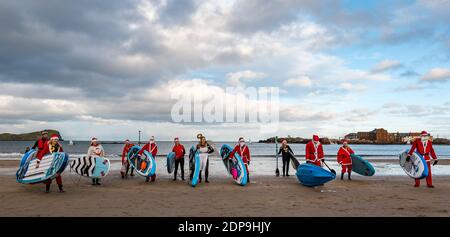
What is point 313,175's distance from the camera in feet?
36.3

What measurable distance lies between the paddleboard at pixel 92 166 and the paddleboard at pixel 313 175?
681cm

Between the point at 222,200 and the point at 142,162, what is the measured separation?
559 centimetres

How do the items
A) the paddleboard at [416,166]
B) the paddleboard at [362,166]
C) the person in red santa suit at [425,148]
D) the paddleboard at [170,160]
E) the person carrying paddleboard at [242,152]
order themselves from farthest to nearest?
the paddleboard at [362,166]
the paddleboard at [170,160]
the person carrying paddleboard at [242,152]
the person in red santa suit at [425,148]
the paddleboard at [416,166]

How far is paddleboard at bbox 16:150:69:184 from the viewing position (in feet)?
32.3

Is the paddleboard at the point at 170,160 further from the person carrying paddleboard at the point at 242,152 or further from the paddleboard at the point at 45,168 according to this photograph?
the paddleboard at the point at 45,168

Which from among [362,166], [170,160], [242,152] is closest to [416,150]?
[362,166]

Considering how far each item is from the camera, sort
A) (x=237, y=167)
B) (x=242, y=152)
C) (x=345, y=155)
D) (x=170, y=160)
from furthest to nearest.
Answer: (x=170, y=160)
(x=345, y=155)
(x=242, y=152)
(x=237, y=167)

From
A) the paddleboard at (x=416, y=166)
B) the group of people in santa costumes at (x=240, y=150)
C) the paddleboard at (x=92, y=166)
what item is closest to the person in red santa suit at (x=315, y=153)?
the group of people in santa costumes at (x=240, y=150)

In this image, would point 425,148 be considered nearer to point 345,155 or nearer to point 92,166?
point 345,155

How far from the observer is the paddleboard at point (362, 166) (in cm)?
1465

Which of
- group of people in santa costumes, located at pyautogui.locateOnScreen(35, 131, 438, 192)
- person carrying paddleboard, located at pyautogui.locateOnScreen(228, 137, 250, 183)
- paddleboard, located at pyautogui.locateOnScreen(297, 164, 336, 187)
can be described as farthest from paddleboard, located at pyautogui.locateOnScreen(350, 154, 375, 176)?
person carrying paddleboard, located at pyautogui.locateOnScreen(228, 137, 250, 183)

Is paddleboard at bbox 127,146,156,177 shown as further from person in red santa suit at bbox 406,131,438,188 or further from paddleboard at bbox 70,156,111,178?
person in red santa suit at bbox 406,131,438,188

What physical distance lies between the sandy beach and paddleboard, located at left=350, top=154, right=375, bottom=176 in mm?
2405
